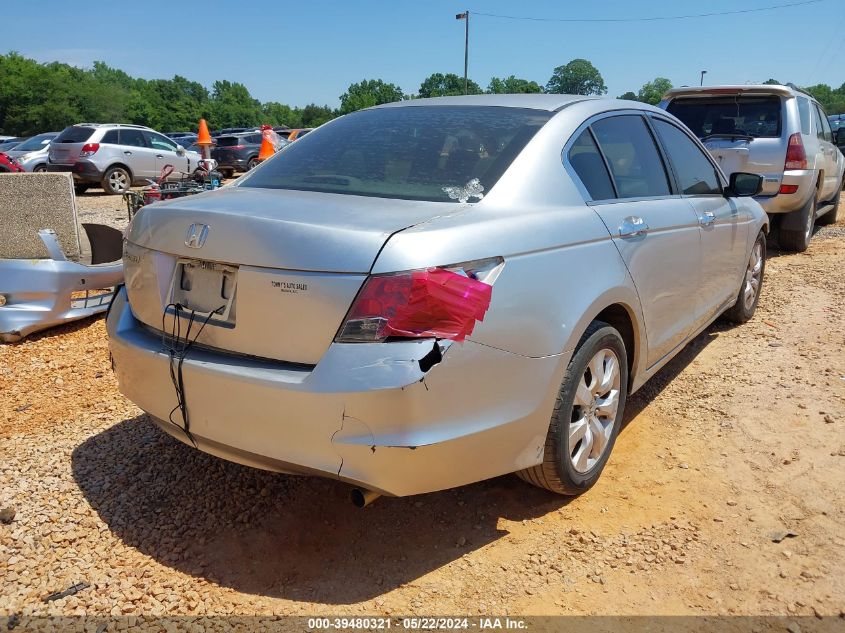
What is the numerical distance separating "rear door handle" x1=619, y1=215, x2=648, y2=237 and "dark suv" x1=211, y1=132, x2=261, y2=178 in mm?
21510

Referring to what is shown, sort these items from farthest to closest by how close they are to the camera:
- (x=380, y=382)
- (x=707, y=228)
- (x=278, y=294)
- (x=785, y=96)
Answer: (x=785, y=96), (x=707, y=228), (x=278, y=294), (x=380, y=382)

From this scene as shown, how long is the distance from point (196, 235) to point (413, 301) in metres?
0.88

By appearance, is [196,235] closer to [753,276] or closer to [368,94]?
[753,276]

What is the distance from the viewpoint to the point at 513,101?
3270 millimetres

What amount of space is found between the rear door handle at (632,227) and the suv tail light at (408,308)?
3.78ft

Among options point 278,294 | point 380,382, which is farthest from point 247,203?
point 380,382

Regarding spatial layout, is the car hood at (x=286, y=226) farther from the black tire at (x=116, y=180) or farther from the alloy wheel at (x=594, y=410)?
the black tire at (x=116, y=180)

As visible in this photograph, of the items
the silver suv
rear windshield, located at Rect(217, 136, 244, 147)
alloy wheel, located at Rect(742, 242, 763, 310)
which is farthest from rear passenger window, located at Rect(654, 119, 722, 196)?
rear windshield, located at Rect(217, 136, 244, 147)

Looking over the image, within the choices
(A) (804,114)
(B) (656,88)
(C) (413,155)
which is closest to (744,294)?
(C) (413,155)

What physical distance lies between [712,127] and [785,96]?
78cm

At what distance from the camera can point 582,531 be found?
2.76m

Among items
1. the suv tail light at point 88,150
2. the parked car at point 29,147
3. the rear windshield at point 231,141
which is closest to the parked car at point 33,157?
the parked car at point 29,147

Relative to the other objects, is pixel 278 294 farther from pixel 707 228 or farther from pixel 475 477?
pixel 707 228

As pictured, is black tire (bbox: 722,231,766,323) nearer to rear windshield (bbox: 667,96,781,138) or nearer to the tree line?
rear windshield (bbox: 667,96,781,138)
